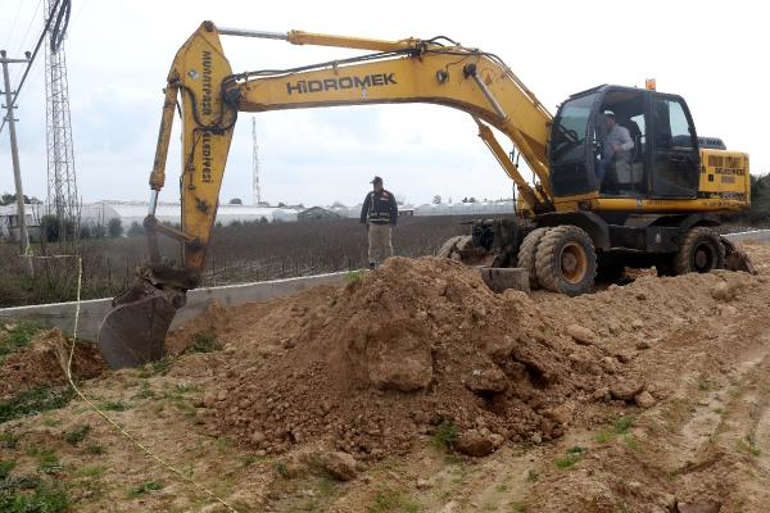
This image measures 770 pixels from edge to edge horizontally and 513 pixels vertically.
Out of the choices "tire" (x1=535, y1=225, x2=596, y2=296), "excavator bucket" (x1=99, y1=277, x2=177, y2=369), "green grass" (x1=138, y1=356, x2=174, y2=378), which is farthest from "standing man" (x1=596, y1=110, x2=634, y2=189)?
"green grass" (x1=138, y1=356, x2=174, y2=378)

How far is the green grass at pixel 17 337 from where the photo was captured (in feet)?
Result: 21.4

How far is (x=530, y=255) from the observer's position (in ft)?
28.0

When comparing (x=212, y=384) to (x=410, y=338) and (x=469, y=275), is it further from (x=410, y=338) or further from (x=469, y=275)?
(x=469, y=275)

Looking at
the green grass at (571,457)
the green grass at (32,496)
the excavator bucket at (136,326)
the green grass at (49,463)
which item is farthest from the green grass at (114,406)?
the green grass at (571,457)

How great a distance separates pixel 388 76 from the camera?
8086 millimetres

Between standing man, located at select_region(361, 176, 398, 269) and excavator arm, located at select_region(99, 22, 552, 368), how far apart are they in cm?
175

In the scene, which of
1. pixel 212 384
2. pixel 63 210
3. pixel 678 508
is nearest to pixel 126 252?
pixel 63 210

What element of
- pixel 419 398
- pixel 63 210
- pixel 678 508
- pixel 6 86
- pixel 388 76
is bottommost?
pixel 678 508

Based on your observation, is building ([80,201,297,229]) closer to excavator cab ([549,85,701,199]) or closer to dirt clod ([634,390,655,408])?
excavator cab ([549,85,701,199])

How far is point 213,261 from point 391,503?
10.6m

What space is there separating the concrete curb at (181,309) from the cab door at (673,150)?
494 centimetres

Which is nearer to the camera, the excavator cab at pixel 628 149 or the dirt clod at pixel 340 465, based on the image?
the dirt clod at pixel 340 465

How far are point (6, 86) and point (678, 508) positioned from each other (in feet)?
52.8

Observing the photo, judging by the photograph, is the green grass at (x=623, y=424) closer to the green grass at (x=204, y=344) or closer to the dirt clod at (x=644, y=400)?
the dirt clod at (x=644, y=400)
